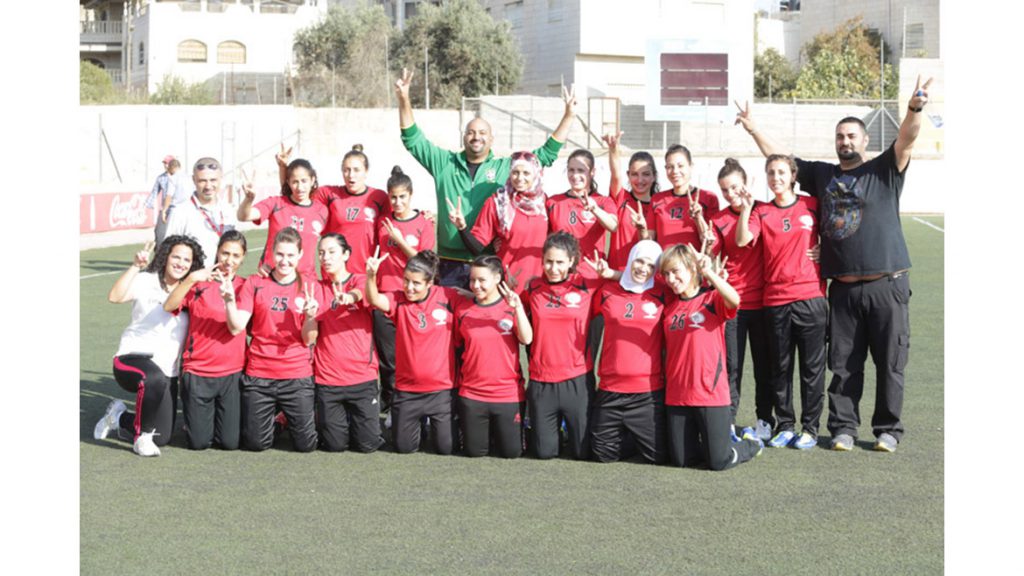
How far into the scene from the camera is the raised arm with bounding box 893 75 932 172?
260 inches

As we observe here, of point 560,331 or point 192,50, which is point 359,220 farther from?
point 192,50

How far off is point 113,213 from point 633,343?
20.5 m

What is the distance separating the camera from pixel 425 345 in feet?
24.0

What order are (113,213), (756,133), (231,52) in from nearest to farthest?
(756,133) → (113,213) → (231,52)

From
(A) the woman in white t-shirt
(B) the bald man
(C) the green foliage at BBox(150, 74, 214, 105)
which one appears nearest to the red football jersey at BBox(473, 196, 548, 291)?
(B) the bald man

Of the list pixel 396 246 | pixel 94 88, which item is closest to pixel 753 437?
pixel 396 246

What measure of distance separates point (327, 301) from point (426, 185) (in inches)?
1039

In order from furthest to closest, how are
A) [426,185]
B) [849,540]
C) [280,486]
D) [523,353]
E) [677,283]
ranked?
[426,185]
[523,353]
[677,283]
[280,486]
[849,540]

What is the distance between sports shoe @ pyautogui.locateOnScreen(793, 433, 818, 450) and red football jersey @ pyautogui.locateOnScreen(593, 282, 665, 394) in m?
0.95

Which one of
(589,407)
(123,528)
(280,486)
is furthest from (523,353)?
(123,528)

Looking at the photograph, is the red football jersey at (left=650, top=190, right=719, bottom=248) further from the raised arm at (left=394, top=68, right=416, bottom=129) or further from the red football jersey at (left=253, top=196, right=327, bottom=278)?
the red football jersey at (left=253, top=196, right=327, bottom=278)

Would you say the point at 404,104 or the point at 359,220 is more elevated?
the point at 404,104

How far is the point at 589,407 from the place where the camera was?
23.8 ft
